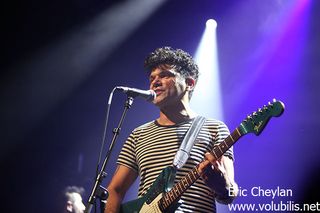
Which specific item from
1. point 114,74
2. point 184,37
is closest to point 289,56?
point 184,37

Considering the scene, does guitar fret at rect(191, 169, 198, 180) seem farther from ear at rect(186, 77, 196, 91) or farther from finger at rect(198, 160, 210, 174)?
ear at rect(186, 77, 196, 91)

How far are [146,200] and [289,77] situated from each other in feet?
8.38

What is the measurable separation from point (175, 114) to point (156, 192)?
596 mm

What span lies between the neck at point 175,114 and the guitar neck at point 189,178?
44 centimetres

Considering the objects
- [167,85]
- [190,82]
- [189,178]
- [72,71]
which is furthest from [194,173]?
[72,71]

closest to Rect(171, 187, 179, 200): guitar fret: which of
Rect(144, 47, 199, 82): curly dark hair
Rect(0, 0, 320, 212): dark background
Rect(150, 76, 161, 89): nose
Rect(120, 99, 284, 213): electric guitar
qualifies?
Rect(120, 99, 284, 213): electric guitar

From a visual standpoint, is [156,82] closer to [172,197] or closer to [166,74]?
[166,74]

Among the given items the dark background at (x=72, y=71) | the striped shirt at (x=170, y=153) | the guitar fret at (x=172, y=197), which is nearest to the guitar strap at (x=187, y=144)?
the striped shirt at (x=170, y=153)

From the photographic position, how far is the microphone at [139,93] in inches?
110

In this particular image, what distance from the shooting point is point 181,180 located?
271 cm

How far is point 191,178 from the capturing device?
8.72 ft

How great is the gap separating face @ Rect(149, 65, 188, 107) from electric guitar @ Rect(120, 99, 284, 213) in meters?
0.54

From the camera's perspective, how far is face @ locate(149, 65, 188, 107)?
10.2 ft

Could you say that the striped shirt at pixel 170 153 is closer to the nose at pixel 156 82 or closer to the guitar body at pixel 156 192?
the guitar body at pixel 156 192
